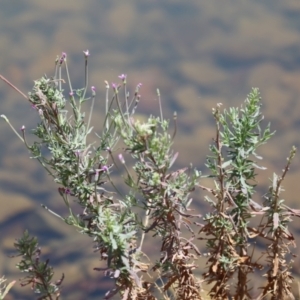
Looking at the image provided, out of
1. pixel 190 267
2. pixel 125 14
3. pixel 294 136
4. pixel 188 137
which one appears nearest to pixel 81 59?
pixel 125 14

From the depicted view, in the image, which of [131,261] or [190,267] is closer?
[131,261]

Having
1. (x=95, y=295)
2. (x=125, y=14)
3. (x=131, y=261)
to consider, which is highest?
(x=125, y=14)

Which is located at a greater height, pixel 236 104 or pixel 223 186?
pixel 236 104

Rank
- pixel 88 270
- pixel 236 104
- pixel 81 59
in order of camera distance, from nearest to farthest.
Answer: pixel 88 270, pixel 236 104, pixel 81 59

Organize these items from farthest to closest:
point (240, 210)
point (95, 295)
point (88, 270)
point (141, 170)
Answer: point (88, 270)
point (95, 295)
point (240, 210)
point (141, 170)

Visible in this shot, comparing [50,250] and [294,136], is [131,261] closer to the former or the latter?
[50,250]

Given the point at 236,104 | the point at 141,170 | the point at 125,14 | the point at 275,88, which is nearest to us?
the point at 141,170

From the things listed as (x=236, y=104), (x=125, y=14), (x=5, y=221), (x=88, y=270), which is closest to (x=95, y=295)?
(x=88, y=270)

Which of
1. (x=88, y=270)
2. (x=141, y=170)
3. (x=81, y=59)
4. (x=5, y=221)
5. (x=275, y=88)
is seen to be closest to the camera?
(x=141, y=170)

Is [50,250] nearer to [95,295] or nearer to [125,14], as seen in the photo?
[95,295]
